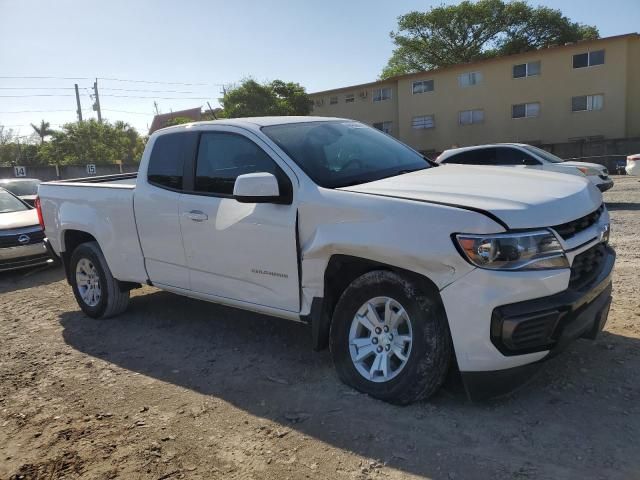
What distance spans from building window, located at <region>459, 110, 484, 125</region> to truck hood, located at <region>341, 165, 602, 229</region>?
31753 mm

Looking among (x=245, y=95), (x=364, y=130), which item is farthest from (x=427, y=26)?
(x=364, y=130)

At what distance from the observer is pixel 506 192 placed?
3215 millimetres

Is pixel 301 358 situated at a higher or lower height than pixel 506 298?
lower

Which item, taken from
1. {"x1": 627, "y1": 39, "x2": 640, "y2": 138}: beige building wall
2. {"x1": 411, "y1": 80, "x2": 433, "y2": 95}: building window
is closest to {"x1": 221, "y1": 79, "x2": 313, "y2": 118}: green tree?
{"x1": 411, "y1": 80, "x2": 433, "y2": 95}: building window

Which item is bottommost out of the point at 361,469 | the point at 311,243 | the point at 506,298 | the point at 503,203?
the point at 361,469

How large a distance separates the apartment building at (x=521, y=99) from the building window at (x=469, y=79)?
0.06 m

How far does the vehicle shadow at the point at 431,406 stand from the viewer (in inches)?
110

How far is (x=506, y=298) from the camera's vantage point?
9.35 feet

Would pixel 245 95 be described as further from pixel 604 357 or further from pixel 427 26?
pixel 604 357

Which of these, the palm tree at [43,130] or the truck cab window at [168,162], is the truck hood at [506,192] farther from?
the palm tree at [43,130]

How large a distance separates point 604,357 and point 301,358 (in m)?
2.22

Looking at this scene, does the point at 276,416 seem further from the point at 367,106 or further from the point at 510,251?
the point at 367,106

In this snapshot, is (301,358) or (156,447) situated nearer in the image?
(156,447)

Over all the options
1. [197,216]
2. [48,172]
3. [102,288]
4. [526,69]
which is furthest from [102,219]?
[526,69]
